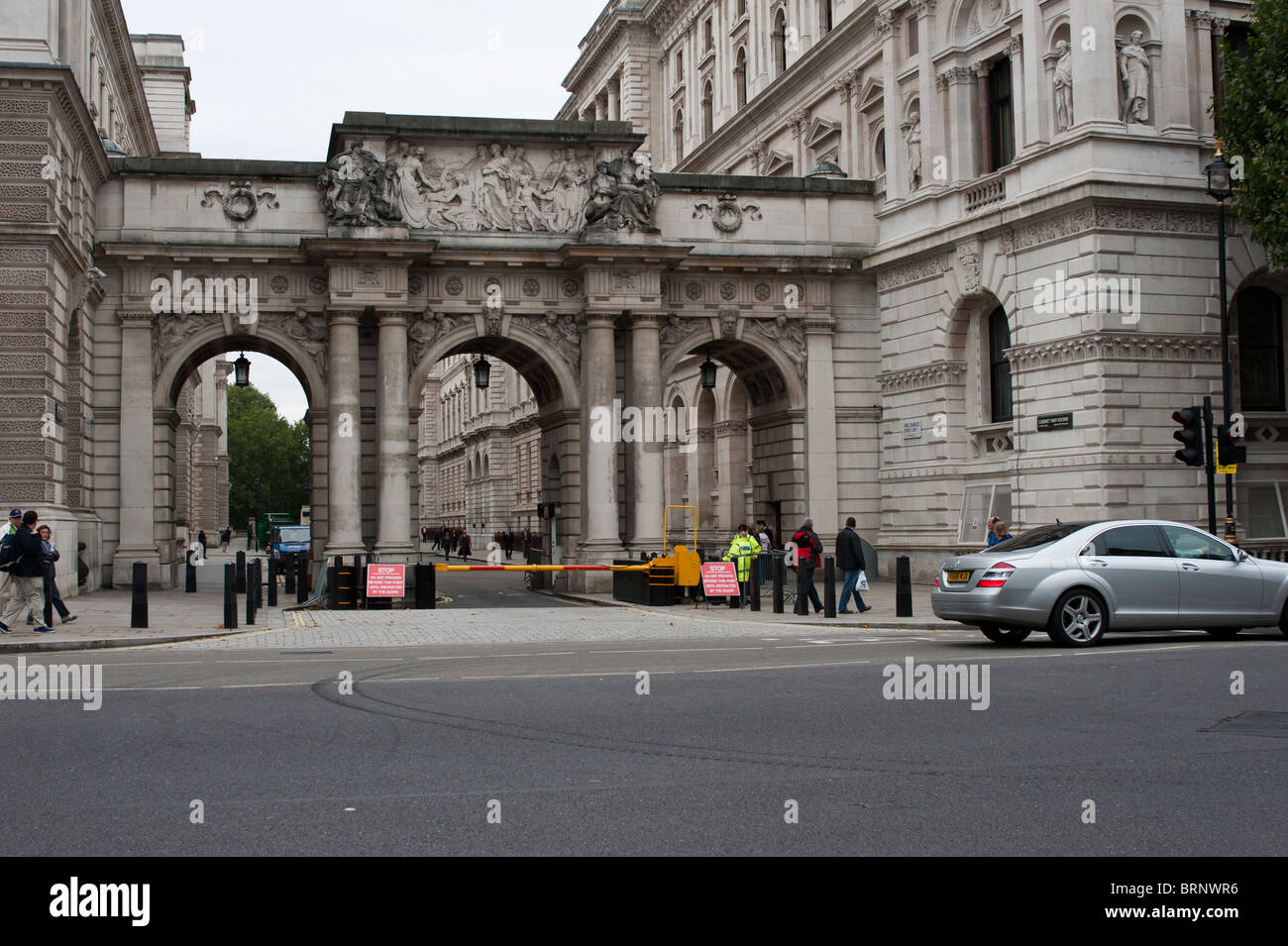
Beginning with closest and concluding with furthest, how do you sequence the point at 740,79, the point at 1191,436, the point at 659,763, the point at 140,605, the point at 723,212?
the point at 659,763 < the point at 140,605 < the point at 1191,436 < the point at 723,212 < the point at 740,79

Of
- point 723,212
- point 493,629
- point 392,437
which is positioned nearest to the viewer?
point 493,629

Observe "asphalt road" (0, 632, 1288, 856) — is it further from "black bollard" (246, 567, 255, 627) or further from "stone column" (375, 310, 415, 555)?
"stone column" (375, 310, 415, 555)

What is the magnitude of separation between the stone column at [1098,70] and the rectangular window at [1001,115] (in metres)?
3.29

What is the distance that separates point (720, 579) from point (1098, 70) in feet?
40.6

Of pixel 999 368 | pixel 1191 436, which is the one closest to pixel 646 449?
pixel 999 368

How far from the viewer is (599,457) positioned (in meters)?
33.8

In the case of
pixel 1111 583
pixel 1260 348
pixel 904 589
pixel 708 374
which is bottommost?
pixel 904 589

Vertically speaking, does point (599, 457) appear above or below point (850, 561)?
above

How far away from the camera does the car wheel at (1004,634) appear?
17.4 m

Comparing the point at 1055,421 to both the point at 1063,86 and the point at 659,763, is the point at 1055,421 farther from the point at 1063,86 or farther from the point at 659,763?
the point at 659,763

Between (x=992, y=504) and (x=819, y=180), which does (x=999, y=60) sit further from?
(x=992, y=504)

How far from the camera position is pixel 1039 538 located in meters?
17.0

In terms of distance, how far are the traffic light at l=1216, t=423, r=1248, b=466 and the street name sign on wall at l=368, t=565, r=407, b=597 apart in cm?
1517

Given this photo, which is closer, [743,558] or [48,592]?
[48,592]
